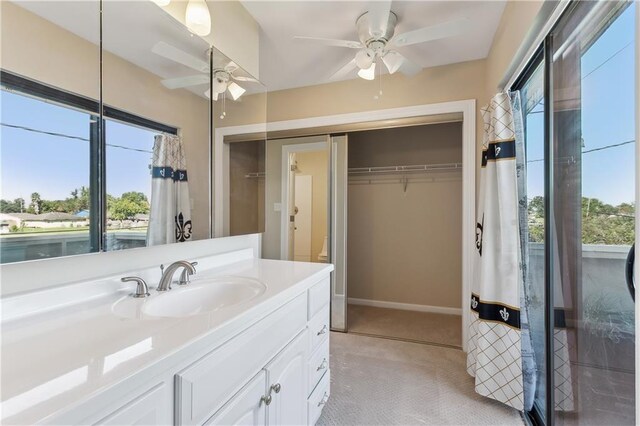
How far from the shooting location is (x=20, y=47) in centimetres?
82

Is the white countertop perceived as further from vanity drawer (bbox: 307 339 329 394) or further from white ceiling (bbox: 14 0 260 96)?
white ceiling (bbox: 14 0 260 96)

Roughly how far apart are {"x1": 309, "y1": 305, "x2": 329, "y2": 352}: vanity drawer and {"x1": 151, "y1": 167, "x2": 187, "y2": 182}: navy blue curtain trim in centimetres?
92

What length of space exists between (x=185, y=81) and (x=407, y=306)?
3203mm

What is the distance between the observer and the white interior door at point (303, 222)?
3.73 m

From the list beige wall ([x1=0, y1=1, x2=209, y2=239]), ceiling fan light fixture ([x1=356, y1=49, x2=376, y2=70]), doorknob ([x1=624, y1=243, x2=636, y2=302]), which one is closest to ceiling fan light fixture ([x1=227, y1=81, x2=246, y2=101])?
beige wall ([x1=0, y1=1, x2=209, y2=239])

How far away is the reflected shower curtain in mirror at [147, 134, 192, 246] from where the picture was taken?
1237 mm

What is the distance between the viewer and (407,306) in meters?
3.50

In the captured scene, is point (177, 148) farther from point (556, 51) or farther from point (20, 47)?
point (556, 51)

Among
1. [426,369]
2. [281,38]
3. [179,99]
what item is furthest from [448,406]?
[281,38]

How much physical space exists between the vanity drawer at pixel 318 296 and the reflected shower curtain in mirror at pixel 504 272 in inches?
38.7

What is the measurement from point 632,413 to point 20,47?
2.07 m

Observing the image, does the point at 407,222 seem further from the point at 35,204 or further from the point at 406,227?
the point at 35,204

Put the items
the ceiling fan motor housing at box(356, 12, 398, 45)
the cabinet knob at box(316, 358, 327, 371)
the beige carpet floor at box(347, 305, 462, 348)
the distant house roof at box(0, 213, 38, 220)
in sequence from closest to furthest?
the distant house roof at box(0, 213, 38, 220) < the cabinet knob at box(316, 358, 327, 371) < the ceiling fan motor housing at box(356, 12, 398, 45) < the beige carpet floor at box(347, 305, 462, 348)

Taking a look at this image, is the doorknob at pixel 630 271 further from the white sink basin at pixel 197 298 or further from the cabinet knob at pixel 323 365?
the cabinet knob at pixel 323 365
